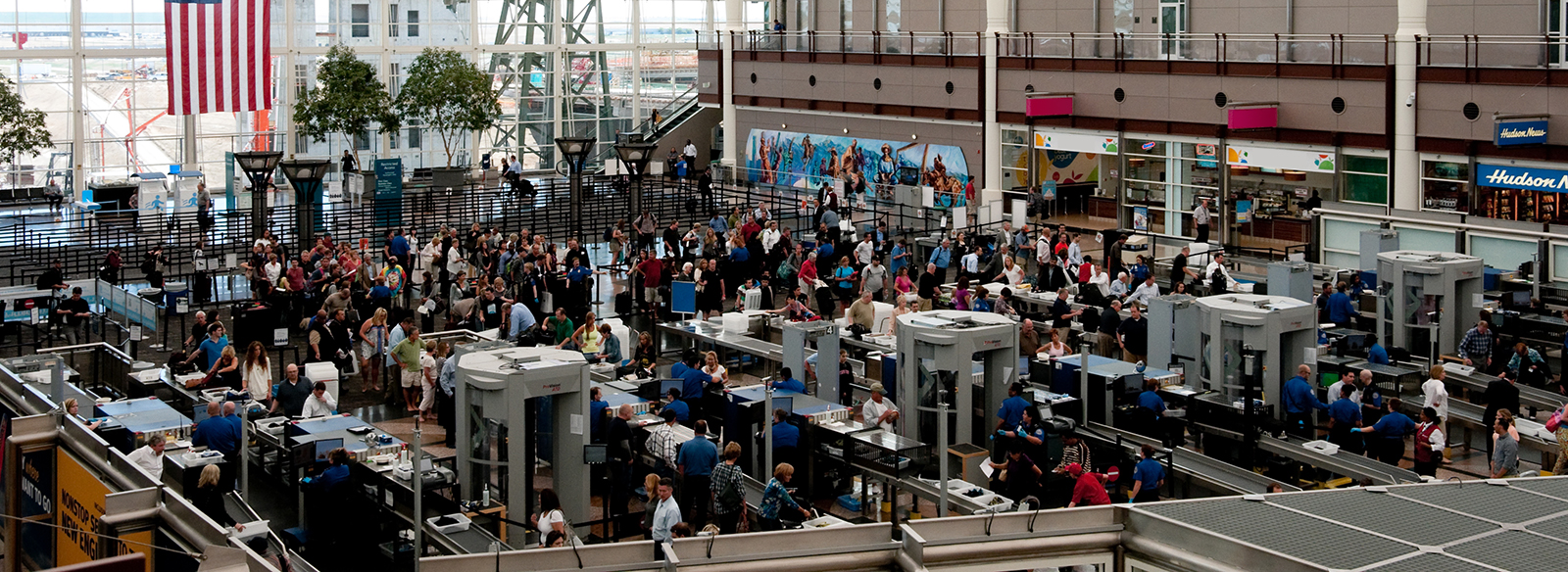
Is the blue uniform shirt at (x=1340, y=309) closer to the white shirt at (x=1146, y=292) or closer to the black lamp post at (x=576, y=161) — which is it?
the white shirt at (x=1146, y=292)

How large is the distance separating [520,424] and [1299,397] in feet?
28.4

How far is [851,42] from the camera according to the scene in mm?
44656

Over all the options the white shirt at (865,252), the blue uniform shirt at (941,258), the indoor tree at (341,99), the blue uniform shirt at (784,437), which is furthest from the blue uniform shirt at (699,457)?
the indoor tree at (341,99)

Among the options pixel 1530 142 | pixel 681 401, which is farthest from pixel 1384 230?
pixel 681 401

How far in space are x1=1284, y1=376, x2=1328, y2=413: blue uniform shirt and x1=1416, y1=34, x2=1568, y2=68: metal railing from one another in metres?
15.2

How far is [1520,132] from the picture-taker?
2978cm

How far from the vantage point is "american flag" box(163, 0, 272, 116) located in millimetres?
38281

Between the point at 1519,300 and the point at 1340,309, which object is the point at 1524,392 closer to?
the point at 1340,309

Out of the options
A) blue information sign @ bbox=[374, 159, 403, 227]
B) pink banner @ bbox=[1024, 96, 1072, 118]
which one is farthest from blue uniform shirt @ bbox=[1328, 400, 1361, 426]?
blue information sign @ bbox=[374, 159, 403, 227]

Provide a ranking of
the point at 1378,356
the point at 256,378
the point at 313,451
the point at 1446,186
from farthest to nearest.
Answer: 1. the point at 1446,186
2. the point at 1378,356
3. the point at 256,378
4. the point at 313,451

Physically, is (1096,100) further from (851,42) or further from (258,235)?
(258,235)

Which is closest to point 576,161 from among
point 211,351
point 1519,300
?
point 211,351

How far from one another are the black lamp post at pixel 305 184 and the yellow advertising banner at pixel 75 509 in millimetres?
19869

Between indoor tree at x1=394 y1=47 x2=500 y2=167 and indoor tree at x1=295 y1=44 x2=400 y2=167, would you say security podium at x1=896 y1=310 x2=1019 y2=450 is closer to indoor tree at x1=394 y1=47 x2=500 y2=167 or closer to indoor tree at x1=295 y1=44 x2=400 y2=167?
indoor tree at x1=295 y1=44 x2=400 y2=167
